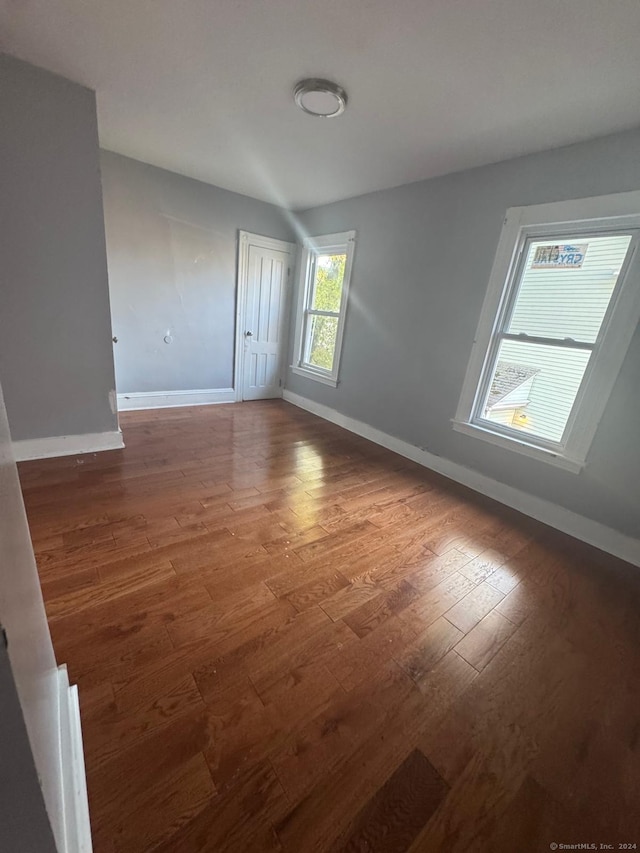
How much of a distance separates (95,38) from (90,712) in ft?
9.95

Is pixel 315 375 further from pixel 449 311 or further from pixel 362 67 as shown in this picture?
pixel 362 67

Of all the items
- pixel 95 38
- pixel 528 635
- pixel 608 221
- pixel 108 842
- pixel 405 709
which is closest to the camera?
pixel 108 842

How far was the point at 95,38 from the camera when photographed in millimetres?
1732

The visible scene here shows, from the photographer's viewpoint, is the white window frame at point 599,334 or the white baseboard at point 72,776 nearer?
the white baseboard at point 72,776

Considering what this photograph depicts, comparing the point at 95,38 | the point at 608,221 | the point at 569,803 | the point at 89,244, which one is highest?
the point at 95,38

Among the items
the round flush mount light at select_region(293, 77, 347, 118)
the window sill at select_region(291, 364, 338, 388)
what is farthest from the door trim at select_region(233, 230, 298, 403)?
the round flush mount light at select_region(293, 77, 347, 118)

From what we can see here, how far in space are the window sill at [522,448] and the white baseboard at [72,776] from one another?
9.29 feet

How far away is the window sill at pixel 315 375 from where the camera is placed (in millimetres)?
4134

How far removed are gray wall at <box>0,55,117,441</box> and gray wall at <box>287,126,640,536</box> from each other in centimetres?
238

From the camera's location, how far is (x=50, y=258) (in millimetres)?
2307

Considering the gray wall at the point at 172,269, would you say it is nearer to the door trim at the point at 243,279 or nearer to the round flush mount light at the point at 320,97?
the door trim at the point at 243,279

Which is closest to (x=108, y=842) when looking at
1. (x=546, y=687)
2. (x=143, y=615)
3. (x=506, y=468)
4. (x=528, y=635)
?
(x=143, y=615)

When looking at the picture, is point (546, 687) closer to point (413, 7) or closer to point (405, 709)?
point (405, 709)

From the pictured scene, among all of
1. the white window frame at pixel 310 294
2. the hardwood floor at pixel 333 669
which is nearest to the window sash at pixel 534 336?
the hardwood floor at pixel 333 669
